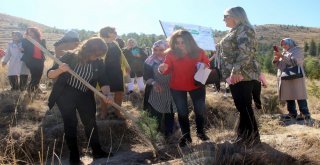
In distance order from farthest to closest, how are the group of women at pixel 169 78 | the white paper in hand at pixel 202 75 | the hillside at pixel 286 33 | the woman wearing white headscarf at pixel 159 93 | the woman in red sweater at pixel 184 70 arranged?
the hillside at pixel 286 33, the woman wearing white headscarf at pixel 159 93, the woman in red sweater at pixel 184 70, the white paper in hand at pixel 202 75, the group of women at pixel 169 78

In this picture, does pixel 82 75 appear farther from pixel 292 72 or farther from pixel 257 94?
pixel 257 94

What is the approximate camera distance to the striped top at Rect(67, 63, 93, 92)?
5219mm

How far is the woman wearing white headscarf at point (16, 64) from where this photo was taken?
29.0ft

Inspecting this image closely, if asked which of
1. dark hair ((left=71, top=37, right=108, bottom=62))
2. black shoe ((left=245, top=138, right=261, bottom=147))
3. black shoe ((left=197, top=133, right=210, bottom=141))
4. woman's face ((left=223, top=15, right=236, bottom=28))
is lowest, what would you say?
black shoe ((left=197, top=133, right=210, bottom=141))

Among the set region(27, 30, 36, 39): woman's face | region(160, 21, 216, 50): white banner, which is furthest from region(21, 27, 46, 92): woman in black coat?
region(160, 21, 216, 50): white banner

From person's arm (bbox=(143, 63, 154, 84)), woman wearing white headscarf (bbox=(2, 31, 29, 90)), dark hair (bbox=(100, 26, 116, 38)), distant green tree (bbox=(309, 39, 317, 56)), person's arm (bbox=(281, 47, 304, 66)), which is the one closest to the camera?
person's arm (bbox=(143, 63, 154, 84))

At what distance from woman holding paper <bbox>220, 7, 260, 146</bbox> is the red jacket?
21.3 inches

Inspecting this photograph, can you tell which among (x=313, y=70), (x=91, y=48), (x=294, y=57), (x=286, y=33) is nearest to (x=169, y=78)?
(x=91, y=48)

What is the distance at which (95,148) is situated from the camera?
571 centimetres

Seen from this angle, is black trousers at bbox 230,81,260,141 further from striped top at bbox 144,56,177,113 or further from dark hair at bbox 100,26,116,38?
dark hair at bbox 100,26,116,38

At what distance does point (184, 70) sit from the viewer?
550cm

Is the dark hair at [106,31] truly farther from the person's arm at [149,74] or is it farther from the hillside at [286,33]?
the hillside at [286,33]

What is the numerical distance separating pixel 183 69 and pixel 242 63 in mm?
930

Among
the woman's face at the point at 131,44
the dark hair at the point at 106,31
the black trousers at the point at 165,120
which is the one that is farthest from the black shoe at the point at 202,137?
the woman's face at the point at 131,44
